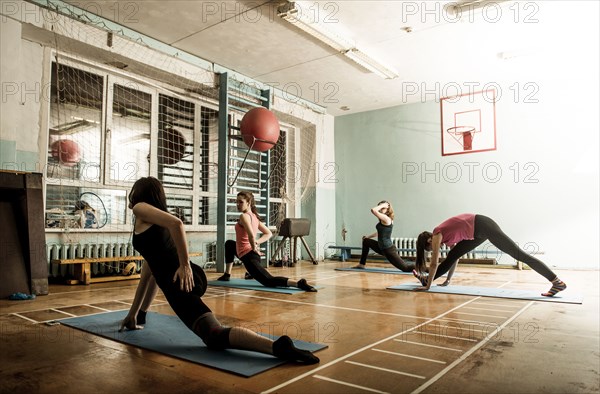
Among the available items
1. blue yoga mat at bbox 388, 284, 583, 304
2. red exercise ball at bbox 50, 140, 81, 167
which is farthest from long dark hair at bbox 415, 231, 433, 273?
red exercise ball at bbox 50, 140, 81, 167

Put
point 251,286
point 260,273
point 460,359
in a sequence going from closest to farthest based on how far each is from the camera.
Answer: point 460,359, point 260,273, point 251,286

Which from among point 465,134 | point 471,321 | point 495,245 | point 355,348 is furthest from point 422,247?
point 465,134

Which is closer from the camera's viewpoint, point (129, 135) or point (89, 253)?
point (89, 253)

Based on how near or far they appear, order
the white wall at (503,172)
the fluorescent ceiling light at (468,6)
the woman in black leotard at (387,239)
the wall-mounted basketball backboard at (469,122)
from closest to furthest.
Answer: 1. the fluorescent ceiling light at (468,6)
2. the woman in black leotard at (387,239)
3. the white wall at (503,172)
4. the wall-mounted basketball backboard at (469,122)

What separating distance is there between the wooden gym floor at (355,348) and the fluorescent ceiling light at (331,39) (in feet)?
10.6

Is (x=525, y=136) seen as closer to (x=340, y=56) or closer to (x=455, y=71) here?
(x=455, y=71)

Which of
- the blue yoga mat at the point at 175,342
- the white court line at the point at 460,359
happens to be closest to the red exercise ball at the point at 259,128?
the blue yoga mat at the point at 175,342

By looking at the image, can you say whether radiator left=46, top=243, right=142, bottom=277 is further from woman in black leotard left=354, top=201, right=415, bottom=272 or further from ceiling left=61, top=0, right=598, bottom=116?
woman in black leotard left=354, top=201, right=415, bottom=272

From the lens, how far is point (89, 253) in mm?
5039

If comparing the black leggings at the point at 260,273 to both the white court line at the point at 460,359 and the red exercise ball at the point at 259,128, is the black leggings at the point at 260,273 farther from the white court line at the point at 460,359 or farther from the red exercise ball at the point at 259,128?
the white court line at the point at 460,359

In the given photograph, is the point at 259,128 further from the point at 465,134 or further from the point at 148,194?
the point at 465,134

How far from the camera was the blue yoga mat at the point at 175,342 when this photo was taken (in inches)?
73.4

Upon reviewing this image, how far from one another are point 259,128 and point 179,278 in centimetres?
338

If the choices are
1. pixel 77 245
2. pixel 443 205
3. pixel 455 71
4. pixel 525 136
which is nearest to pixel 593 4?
pixel 455 71
